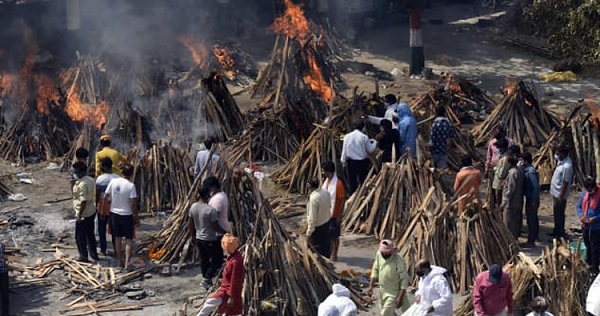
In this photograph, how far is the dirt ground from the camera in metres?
14.3

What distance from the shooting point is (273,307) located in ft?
42.5

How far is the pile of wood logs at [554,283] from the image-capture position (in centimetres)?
1271

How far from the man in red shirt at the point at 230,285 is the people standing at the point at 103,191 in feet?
11.5

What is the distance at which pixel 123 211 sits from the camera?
48.7 feet

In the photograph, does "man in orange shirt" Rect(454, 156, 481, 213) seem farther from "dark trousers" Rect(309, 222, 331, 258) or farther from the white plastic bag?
the white plastic bag

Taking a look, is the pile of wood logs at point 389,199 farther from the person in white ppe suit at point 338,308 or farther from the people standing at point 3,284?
the people standing at point 3,284

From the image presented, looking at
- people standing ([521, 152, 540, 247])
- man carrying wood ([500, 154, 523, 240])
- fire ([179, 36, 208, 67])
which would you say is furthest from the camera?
fire ([179, 36, 208, 67])

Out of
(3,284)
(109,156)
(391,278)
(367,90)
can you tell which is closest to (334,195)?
(391,278)

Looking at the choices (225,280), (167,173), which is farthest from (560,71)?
(225,280)

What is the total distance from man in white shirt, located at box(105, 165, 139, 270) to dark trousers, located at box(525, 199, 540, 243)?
578 centimetres

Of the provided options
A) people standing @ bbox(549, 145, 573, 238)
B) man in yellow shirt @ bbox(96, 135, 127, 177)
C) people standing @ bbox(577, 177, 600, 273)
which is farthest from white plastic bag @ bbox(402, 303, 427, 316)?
man in yellow shirt @ bbox(96, 135, 127, 177)

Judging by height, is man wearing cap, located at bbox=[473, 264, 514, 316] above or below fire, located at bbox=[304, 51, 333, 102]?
below

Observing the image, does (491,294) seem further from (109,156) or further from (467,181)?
(109,156)

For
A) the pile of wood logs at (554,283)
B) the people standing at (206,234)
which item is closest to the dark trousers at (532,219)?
the pile of wood logs at (554,283)
